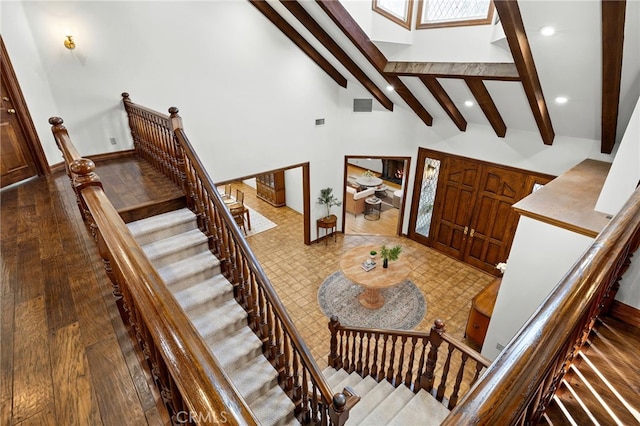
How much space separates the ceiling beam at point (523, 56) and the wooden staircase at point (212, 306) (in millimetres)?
3668

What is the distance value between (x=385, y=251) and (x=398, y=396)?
267 centimetres

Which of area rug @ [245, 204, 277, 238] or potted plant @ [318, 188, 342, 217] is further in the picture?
area rug @ [245, 204, 277, 238]

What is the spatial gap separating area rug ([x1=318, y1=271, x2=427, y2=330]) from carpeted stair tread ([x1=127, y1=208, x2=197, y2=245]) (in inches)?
116

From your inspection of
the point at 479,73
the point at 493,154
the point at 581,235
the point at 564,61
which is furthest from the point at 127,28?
the point at 493,154

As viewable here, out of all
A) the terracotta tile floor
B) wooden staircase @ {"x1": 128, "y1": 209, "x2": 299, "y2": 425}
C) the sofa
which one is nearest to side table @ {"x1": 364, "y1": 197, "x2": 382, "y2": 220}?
the sofa

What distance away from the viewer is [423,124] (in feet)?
22.0

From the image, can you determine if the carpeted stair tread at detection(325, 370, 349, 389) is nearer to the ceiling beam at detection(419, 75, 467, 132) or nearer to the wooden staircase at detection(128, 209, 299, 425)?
the wooden staircase at detection(128, 209, 299, 425)

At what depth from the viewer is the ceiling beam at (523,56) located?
303 centimetres

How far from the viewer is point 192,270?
113 inches

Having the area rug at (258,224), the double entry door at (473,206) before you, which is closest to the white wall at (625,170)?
the double entry door at (473,206)

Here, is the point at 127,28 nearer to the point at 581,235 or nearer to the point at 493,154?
the point at 581,235

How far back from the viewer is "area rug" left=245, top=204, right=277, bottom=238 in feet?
26.5

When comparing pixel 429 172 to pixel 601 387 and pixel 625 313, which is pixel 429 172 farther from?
pixel 601 387

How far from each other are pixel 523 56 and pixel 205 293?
416 cm
